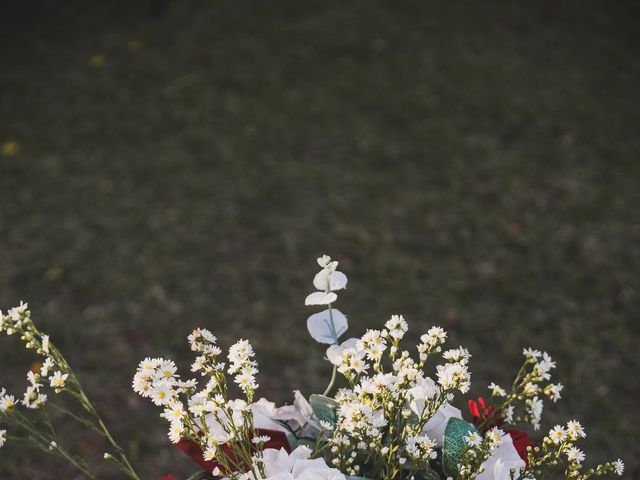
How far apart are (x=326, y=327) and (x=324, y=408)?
12 cm

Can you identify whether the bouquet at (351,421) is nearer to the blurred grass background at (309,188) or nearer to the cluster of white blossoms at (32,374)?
the cluster of white blossoms at (32,374)

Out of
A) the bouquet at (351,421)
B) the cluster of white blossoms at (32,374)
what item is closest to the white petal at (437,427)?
the bouquet at (351,421)

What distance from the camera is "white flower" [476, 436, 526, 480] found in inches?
35.5

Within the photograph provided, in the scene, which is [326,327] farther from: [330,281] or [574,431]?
[574,431]

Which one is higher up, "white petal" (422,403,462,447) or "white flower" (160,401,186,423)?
"white flower" (160,401,186,423)

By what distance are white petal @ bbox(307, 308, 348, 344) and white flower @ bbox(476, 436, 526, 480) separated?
28 centimetres

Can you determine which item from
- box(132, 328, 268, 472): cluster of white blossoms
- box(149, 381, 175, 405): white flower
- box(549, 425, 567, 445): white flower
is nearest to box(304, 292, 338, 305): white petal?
box(132, 328, 268, 472): cluster of white blossoms

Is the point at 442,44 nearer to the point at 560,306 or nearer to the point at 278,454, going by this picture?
the point at 560,306

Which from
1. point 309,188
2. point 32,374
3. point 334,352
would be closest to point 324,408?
point 334,352

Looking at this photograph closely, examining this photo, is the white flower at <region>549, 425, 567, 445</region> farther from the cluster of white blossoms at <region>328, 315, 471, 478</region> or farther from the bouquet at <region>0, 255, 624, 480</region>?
the cluster of white blossoms at <region>328, 315, 471, 478</region>

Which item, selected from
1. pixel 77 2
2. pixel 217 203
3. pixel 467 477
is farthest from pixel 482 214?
pixel 77 2

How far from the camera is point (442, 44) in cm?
499

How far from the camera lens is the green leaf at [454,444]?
3.04 feet

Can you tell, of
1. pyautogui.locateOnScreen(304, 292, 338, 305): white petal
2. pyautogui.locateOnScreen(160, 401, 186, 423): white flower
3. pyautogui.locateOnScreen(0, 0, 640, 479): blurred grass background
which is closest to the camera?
pyautogui.locateOnScreen(160, 401, 186, 423): white flower
